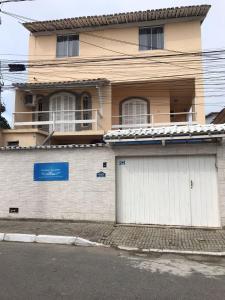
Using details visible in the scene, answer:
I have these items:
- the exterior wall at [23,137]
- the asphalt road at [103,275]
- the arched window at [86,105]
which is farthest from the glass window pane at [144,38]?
the asphalt road at [103,275]

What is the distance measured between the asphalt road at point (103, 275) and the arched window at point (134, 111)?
1153 centimetres

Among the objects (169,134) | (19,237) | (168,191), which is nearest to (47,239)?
(19,237)

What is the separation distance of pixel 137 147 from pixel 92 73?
8.82 metres

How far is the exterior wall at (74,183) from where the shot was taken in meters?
10.4

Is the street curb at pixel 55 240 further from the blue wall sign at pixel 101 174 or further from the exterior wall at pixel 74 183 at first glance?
the blue wall sign at pixel 101 174

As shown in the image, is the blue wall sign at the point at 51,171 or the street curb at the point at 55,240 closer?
the street curb at the point at 55,240

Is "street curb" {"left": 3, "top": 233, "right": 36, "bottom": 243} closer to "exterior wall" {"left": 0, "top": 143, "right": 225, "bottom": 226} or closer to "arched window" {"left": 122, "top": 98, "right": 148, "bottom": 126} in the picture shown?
"exterior wall" {"left": 0, "top": 143, "right": 225, "bottom": 226}

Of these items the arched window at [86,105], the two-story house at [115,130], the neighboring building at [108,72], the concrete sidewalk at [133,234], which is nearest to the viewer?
the concrete sidewalk at [133,234]

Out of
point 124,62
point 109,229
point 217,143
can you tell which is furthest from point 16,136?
point 217,143

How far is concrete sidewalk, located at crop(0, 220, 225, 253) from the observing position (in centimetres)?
811

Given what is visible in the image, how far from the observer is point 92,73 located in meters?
18.2

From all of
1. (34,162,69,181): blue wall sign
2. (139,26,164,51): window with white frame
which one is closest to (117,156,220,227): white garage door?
(34,162,69,181): blue wall sign

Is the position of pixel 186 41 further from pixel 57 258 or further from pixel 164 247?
pixel 57 258

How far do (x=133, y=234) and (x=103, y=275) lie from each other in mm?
3492
